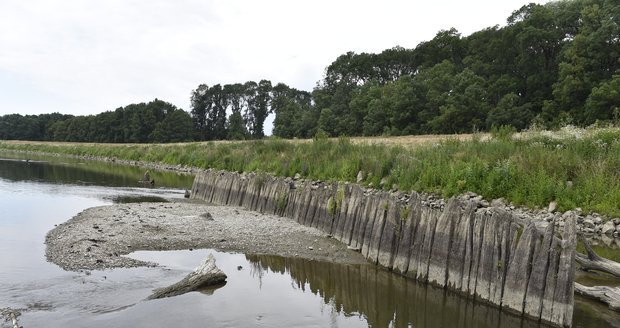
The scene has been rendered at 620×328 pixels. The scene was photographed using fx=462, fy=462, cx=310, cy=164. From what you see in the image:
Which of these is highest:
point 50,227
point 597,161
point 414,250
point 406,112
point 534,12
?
point 534,12

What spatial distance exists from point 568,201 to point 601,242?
176 cm

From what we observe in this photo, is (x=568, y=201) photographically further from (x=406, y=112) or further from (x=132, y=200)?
(x=406, y=112)

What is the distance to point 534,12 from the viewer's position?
56.8 meters

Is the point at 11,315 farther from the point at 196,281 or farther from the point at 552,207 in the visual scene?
the point at 552,207

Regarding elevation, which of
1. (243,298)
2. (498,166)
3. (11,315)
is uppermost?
(498,166)

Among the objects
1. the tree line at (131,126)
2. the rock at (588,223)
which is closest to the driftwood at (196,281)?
the rock at (588,223)

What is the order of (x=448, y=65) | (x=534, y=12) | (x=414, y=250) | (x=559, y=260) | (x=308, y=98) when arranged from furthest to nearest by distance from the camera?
1. (x=308, y=98)
2. (x=448, y=65)
3. (x=534, y=12)
4. (x=414, y=250)
5. (x=559, y=260)

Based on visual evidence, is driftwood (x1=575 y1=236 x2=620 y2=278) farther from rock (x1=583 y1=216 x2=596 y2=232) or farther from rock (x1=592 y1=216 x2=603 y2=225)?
rock (x1=592 y1=216 x2=603 y2=225)

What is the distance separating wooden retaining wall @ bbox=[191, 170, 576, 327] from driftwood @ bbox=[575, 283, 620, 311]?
1.59 metres

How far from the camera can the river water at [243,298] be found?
28.3 ft

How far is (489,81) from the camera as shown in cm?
5784

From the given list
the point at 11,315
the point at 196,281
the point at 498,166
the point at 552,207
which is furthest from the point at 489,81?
the point at 11,315

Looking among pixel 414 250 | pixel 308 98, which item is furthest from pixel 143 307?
pixel 308 98

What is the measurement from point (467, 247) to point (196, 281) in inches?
237
